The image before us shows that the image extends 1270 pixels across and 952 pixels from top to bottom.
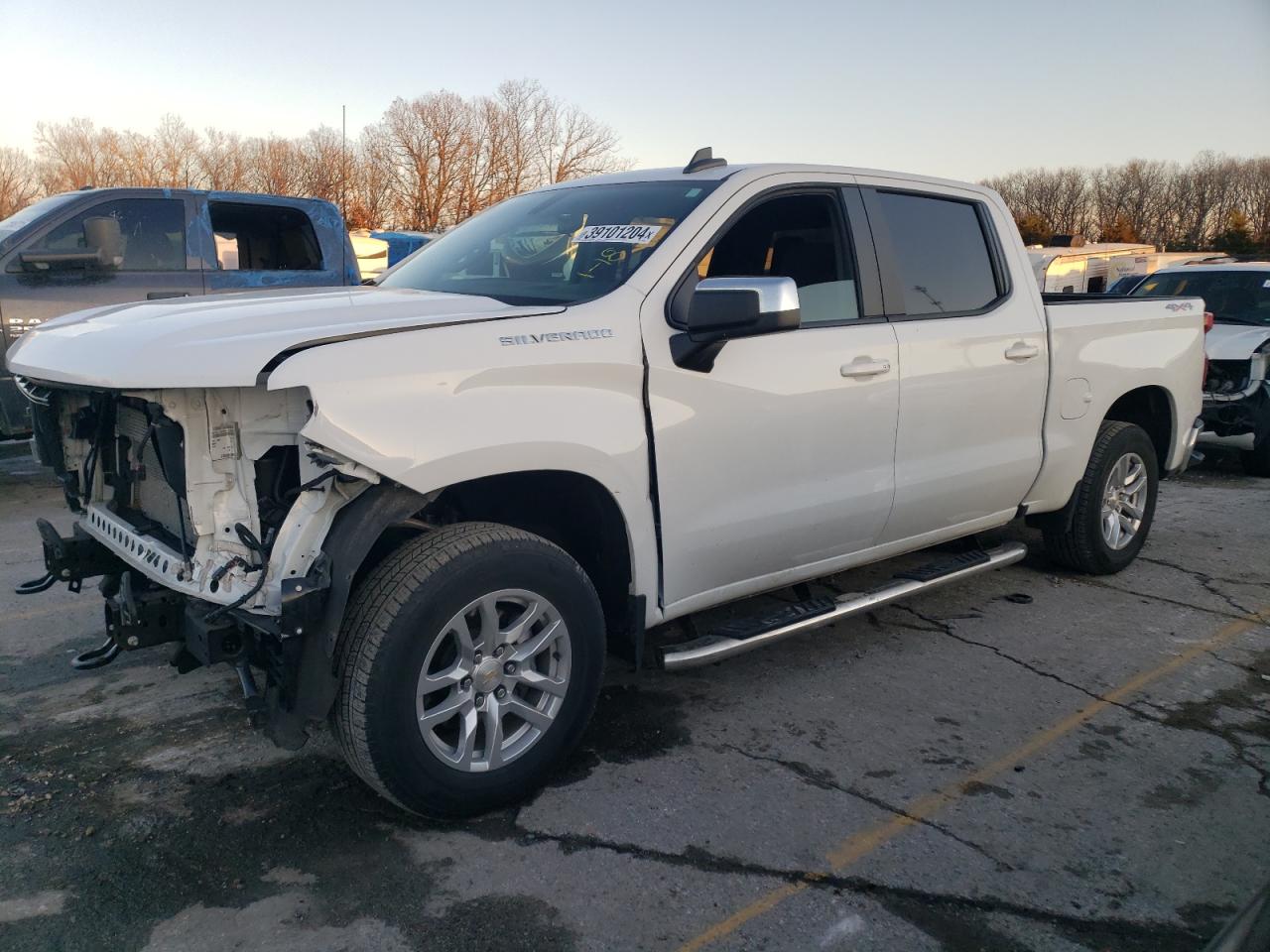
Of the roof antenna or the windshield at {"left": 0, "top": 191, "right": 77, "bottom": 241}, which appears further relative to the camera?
the windshield at {"left": 0, "top": 191, "right": 77, "bottom": 241}

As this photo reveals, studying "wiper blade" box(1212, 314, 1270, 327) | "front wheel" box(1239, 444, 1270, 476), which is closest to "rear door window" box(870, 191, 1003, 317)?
"front wheel" box(1239, 444, 1270, 476)

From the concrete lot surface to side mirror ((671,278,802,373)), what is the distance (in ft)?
4.64

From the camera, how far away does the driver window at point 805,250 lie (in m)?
4.00

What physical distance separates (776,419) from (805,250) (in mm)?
943

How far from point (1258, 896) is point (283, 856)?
240cm

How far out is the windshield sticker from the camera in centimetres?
356

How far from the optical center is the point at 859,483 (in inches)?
157

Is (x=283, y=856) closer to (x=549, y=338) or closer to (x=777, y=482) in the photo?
(x=549, y=338)

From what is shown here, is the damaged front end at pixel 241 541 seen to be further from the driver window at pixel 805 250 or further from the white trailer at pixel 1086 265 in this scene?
the white trailer at pixel 1086 265

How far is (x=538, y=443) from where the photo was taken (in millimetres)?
2982

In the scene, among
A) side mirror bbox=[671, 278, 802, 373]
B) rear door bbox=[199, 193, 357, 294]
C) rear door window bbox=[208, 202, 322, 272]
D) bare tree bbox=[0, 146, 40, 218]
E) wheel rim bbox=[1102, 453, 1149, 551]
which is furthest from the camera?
bare tree bbox=[0, 146, 40, 218]

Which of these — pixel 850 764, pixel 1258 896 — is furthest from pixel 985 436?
pixel 1258 896

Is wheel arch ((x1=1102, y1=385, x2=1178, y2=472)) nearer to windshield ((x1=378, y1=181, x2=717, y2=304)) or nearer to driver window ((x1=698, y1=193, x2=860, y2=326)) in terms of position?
driver window ((x1=698, y1=193, x2=860, y2=326))

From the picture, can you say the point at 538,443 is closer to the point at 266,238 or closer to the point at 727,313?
the point at 727,313
